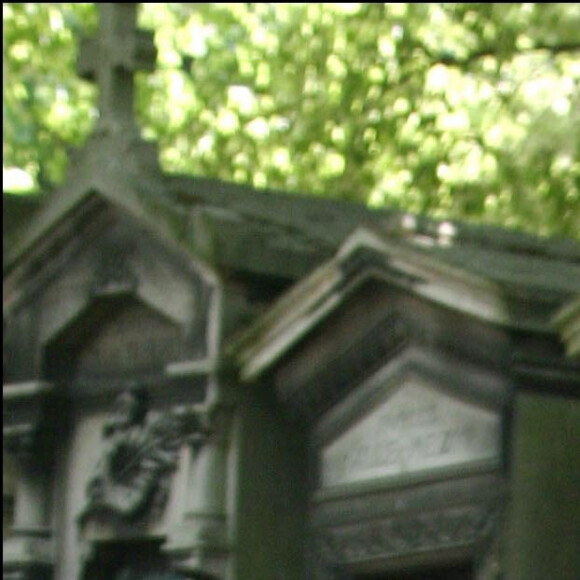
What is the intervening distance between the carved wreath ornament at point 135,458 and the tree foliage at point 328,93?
615cm

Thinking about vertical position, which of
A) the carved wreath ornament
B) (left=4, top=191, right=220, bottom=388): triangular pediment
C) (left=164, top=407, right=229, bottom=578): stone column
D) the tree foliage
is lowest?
(left=164, top=407, right=229, bottom=578): stone column

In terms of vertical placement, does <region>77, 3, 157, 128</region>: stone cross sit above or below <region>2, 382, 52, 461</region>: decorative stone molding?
above

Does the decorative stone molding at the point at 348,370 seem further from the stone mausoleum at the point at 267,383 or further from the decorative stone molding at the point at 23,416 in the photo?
the decorative stone molding at the point at 23,416

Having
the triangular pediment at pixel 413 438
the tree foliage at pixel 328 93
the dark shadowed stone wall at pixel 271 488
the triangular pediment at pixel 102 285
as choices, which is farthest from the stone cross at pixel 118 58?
the tree foliage at pixel 328 93

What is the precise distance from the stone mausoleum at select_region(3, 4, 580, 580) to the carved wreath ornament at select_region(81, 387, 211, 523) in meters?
0.01

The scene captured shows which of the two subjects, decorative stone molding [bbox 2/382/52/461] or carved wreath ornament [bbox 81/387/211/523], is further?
decorative stone molding [bbox 2/382/52/461]

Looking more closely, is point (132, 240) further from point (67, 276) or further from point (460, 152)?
point (460, 152)

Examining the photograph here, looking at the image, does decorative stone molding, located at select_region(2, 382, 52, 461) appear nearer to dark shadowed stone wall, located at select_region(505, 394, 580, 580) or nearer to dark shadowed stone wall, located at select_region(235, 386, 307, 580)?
dark shadowed stone wall, located at select_region(235, 386, 307, 580)

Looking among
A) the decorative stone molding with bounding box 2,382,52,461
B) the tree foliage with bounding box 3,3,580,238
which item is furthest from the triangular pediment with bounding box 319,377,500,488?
the tree foliage with bounding box 3,3,580,238

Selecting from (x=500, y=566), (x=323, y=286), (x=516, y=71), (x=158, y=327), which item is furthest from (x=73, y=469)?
(x=516, y=71)

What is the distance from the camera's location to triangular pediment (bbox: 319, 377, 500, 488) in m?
11.7

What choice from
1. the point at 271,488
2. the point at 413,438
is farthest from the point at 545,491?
the point at 271,488

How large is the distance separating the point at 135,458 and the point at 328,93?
293 inches

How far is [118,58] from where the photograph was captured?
565 inches
